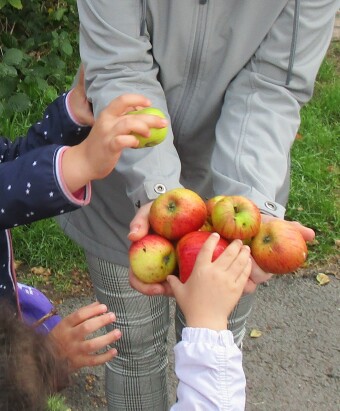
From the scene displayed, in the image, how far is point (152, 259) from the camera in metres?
1.96

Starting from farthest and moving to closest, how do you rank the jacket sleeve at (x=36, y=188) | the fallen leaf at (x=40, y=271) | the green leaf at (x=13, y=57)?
the green leaf at (x=13, y=57), the fallen leaf at (x=40, y=271), the jacket sleeve at (x=36, y=188)

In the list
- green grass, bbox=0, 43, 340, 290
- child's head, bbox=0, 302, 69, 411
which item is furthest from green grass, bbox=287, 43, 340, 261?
child's head, bbox=0, 302, 69, 411

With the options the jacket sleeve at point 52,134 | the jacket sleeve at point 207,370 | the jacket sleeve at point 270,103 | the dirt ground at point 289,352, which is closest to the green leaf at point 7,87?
the dirt ground at point 289,352

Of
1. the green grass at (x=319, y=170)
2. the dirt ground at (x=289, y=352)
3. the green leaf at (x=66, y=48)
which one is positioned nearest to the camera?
the dirt ground at (x=289, y=352)

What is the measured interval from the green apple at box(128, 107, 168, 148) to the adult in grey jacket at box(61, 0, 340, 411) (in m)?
0.09

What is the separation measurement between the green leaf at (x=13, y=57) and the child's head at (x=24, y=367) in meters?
3.00

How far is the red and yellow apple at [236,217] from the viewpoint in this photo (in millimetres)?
1945

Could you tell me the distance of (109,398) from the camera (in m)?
2.73

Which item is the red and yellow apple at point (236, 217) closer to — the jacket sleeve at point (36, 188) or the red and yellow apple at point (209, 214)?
the red and yellow apple at point (209, 214)

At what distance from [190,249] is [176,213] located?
12 cm

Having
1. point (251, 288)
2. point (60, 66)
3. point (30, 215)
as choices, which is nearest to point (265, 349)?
point (251, 288)

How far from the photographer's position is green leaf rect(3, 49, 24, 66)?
14.6 ft

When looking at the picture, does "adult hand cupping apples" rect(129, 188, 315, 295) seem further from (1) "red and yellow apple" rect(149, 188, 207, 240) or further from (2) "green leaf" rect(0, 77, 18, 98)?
(2) "green leaf" rect(0, 77, 18, 98)

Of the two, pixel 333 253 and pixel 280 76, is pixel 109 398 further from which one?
Result: pixel 333 253
